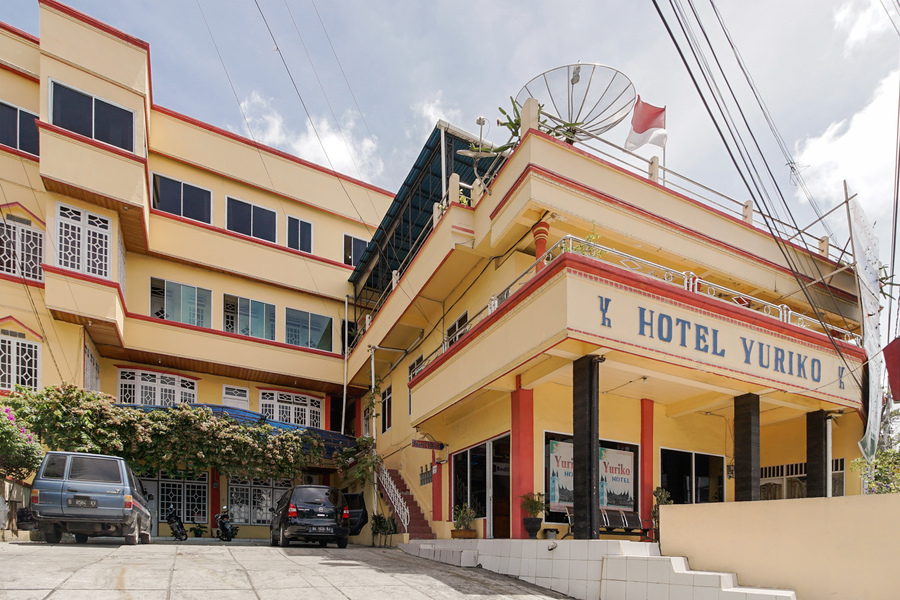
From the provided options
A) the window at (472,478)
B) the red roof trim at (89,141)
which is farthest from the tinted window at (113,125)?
the window at (472,478)

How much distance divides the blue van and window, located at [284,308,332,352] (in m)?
13.5

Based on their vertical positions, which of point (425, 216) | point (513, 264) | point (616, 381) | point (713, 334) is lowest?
point (616, 381)

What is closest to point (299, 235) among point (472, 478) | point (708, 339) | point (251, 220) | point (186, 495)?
point (251, 220)

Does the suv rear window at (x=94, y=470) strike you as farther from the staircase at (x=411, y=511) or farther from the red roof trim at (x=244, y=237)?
the red roof trim at (x=244, y=237)

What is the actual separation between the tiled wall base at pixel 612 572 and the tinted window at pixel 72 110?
59.7 ft

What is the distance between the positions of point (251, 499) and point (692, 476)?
55.4ft

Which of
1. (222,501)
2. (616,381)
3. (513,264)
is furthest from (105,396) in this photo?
(616,381)

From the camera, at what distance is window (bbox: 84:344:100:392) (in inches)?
819

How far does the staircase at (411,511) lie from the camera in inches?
696

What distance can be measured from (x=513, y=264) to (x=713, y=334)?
4617mm

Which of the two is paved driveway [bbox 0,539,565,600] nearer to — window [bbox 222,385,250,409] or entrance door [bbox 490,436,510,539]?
entrance door [bbox 490,436,510,539]

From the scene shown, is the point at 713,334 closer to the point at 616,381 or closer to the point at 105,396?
the point at 616,381

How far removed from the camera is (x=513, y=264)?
14.8 metres

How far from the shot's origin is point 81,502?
12.6 metres
